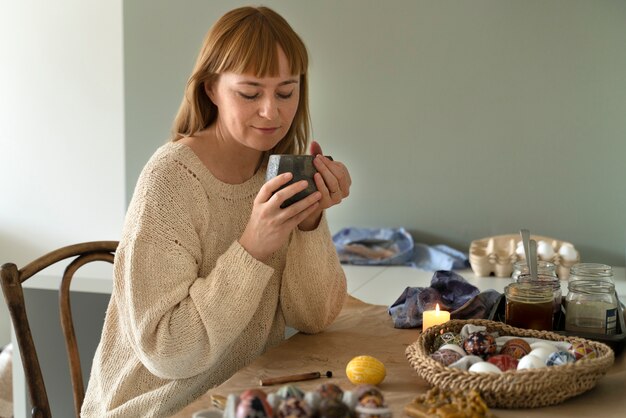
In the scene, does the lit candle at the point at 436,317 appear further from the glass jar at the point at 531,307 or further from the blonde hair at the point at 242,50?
the blonde hair at the point at 242,50

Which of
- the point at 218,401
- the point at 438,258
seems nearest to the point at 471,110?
the point at 438,258

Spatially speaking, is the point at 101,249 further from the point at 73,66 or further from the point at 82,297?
the point at 73,66

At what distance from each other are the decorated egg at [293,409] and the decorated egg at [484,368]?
0.31 metres

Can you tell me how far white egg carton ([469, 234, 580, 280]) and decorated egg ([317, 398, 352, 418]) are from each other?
1536mm

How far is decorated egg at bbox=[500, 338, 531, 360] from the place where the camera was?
109cm

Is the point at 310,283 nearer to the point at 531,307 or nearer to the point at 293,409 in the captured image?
the point at 531,307

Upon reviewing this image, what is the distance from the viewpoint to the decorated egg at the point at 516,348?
109 cm

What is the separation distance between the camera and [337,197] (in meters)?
1.31

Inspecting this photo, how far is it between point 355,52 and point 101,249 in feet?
4.07

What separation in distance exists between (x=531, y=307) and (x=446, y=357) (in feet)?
0.88

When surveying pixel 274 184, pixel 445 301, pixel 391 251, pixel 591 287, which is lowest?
pixel 391 251

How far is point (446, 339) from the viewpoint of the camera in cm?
117

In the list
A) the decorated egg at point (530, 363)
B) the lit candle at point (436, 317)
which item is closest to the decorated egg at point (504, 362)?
the decorated egg at point (530, 363)

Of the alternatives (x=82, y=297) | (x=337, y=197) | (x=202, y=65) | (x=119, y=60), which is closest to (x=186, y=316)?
(x=337, y=197)
